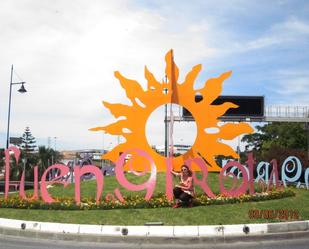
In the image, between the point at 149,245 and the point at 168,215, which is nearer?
the point at 149,245

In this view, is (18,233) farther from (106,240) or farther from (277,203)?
(277,203)

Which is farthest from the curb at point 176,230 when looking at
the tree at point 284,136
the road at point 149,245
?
the tree at point 284,136

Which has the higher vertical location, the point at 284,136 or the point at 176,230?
the point at 284,136

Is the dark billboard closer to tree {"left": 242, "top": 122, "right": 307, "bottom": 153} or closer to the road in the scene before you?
tree {"left": 242, "top": 122, "right": 307, "bottom": 153}

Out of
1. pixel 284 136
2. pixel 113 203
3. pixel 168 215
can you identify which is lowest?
pixel 168 215

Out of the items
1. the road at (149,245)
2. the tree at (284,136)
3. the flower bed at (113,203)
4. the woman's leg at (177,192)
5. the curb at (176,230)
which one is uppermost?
the tree at (284,136)

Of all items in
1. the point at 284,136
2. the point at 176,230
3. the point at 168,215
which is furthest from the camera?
the point at 284,136

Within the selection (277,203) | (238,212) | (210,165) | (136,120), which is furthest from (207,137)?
(238,212)

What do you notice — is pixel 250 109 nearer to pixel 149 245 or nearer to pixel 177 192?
pixel 177 192

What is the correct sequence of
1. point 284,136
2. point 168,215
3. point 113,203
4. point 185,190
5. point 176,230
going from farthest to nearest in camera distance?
point 284,136 < point 113,203 < point 185,190 < point 168,215 < point 176,230

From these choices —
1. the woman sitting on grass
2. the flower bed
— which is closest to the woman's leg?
the woman sitting on grass

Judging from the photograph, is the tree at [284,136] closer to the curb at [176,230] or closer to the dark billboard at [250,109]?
the dark billboard at [250,109]

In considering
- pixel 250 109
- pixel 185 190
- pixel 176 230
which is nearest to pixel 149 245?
pixel 176 230

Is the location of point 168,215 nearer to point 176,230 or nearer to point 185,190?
point 185,190
